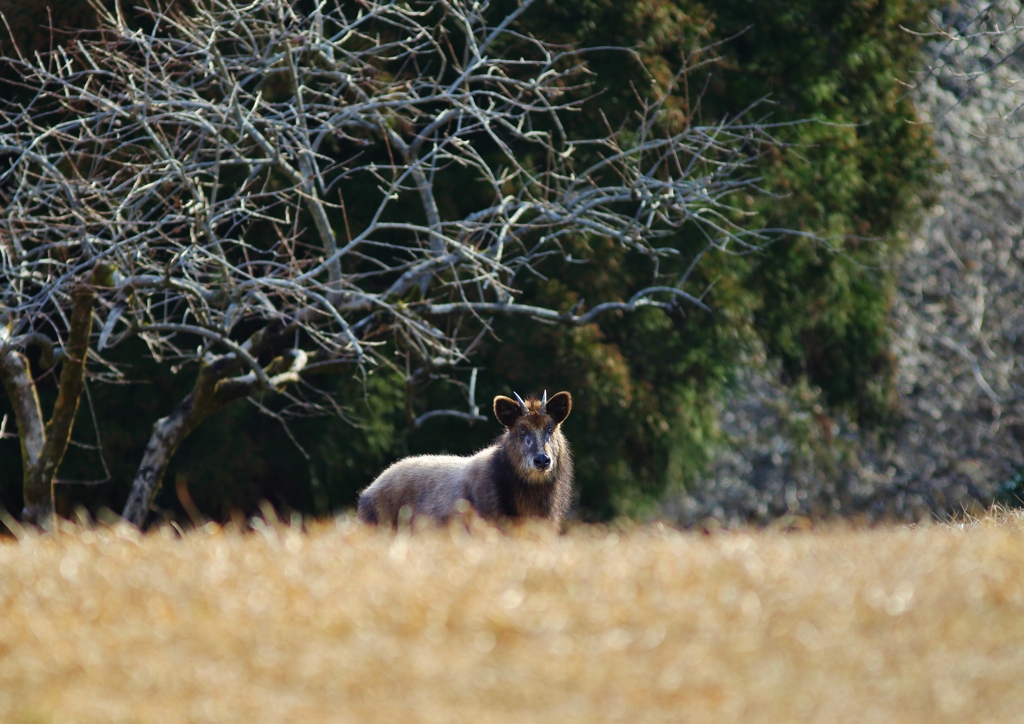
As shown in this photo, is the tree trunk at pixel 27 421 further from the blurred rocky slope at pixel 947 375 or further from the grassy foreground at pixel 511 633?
the blurred rocky slope at pixel 947 375

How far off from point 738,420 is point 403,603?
1668cm

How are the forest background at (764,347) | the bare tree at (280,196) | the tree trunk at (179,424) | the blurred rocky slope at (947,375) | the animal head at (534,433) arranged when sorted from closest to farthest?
the animal head at (534,433) < the bare tree at (280,196) < the tree trunk at (179,424) < the forest background at (764,347) < the blurred rocky slope at (947,375)

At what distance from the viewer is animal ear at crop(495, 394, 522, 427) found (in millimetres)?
9242

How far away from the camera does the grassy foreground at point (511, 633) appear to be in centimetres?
459

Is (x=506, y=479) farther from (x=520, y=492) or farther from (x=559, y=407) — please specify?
(x=559, y=407)

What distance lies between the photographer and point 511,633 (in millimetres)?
5098

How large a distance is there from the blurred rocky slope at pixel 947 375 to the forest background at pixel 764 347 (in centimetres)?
5

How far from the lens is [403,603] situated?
5.34 metres

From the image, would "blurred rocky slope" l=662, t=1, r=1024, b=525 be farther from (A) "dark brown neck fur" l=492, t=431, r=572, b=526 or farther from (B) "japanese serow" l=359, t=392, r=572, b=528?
(A) "dark brown neck fur" l=492, t=431, r=572, b=526

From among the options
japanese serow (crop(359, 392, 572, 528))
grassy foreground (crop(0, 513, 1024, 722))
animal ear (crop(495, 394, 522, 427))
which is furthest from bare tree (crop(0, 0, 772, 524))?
grassy foreground (crop(0, 513, 1024, 722))

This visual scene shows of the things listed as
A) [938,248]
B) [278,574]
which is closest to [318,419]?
[278,574]

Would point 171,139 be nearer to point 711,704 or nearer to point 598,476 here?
point 598,476

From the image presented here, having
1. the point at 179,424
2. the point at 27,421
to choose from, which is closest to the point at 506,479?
the point at 179,424

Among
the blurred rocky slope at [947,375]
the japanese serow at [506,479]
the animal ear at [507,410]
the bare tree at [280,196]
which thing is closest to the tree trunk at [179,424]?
the bare tree at [280,196]
